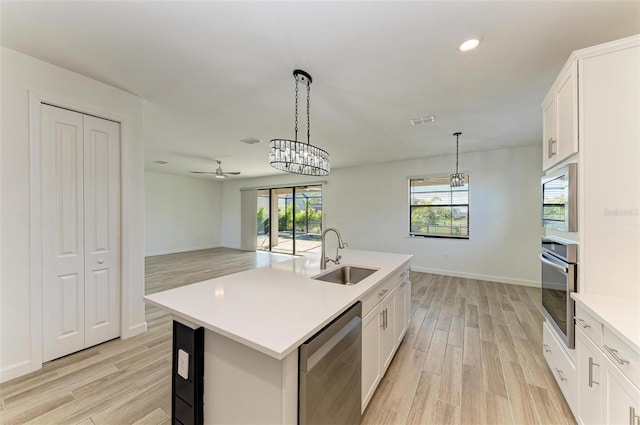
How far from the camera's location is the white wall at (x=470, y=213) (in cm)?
450

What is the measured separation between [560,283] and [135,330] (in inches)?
150

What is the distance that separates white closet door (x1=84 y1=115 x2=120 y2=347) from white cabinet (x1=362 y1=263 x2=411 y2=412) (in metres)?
2.57

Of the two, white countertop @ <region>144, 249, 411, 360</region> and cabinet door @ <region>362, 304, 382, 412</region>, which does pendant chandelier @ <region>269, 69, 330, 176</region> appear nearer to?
white countertop @ <region>144, 249, 411, 360</region>

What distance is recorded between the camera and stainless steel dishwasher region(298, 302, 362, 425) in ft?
3.40

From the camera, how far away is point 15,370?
1917 mm

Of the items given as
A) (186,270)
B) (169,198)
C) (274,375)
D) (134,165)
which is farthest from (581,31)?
(169,198)

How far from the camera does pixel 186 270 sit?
549 cm

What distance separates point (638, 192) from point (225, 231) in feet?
30.8

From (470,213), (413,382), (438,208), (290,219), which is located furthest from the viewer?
(290,219)

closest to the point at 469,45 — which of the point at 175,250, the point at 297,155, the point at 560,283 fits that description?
the point at 297,155

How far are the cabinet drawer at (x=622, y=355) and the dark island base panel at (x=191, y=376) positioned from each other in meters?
1.93

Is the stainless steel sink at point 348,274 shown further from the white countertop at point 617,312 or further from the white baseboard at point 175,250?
the white baseboard at point 175,250

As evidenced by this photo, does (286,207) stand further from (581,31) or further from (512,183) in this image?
(581,31)

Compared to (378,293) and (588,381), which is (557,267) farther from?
(378,293)
